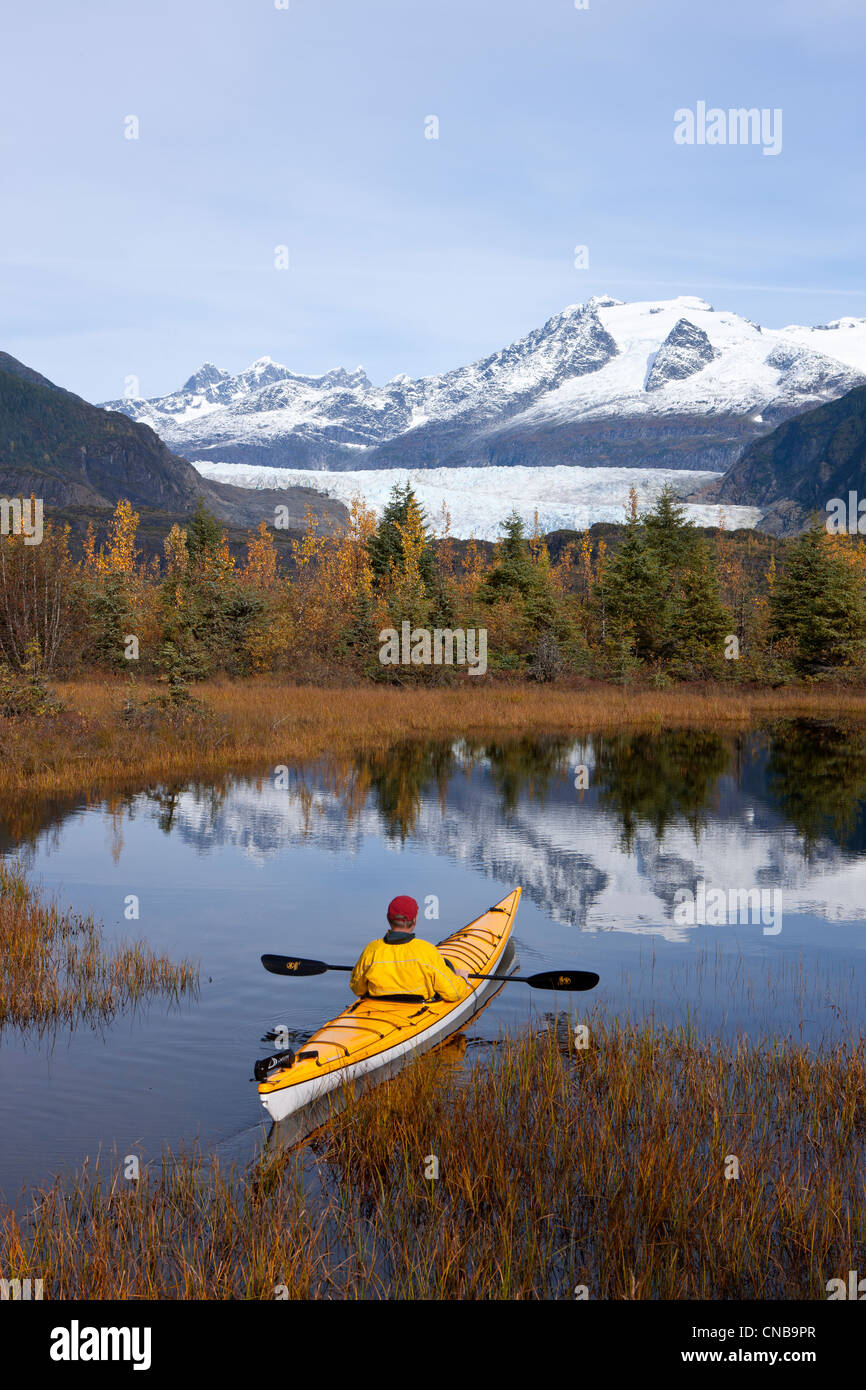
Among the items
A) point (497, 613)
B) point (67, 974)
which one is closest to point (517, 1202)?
point (67, 974)

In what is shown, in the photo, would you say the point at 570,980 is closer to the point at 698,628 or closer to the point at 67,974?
the point at 67,974

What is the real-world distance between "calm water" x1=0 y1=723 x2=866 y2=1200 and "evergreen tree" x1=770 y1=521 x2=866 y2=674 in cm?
2019

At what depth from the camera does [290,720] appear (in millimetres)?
31156

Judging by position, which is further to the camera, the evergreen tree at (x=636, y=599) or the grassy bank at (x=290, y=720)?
the evergreen tree at (x=636, y=599)

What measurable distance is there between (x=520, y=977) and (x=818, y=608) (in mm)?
42075

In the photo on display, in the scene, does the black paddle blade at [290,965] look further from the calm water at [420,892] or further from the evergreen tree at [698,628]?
the evergreen tree at [698,628]

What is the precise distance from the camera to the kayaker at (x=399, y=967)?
877 centimetres

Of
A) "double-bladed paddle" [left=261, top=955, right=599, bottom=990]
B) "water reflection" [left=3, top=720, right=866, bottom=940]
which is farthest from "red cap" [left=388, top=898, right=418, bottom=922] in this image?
"water reflection" [left=3, top=720, right=866, bottom=940]

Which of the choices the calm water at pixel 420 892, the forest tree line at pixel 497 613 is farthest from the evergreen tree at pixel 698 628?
the calm water at pixel 420 892

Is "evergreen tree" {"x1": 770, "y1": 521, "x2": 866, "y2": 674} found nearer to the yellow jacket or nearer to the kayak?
the kayak

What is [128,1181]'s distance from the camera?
21.9ft

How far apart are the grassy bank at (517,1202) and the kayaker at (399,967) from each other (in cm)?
91

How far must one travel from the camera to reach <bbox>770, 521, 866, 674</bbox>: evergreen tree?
47.8 metres
